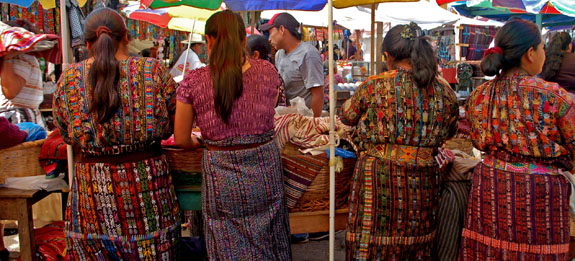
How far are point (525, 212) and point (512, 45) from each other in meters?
0.86

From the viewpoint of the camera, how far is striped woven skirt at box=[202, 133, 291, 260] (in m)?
2.45

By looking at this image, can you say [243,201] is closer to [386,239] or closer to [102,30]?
[386,239]

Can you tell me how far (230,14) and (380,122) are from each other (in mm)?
994

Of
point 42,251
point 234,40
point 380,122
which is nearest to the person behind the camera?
point 234,40

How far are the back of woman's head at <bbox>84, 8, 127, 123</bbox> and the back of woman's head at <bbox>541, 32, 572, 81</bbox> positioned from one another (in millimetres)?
4226

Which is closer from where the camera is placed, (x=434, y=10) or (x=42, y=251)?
(x=42, y=251)

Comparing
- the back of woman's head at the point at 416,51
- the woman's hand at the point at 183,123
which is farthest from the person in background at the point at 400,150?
the woman's hand at the point at 183,123

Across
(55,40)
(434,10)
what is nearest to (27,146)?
(55,40)

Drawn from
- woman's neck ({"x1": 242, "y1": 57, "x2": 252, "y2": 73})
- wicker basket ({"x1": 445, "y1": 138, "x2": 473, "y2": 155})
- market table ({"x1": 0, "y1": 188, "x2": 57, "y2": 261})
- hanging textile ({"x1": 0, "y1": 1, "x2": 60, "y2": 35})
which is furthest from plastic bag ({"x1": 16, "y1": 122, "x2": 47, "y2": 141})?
hanging textile ({"x1": 0, "y1": 1, "x2": 60, "y2": 35})

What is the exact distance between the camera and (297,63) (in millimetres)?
4184

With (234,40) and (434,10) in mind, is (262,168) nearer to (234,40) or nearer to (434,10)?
(234,40)

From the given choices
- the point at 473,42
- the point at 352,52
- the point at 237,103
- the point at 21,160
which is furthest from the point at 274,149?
the point at 352,52

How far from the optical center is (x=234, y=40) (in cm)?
237

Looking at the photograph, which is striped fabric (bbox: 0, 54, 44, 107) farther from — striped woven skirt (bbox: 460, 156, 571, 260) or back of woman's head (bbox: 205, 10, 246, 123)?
striped woven skirt (bbox: 460, 156, 571, 260)
